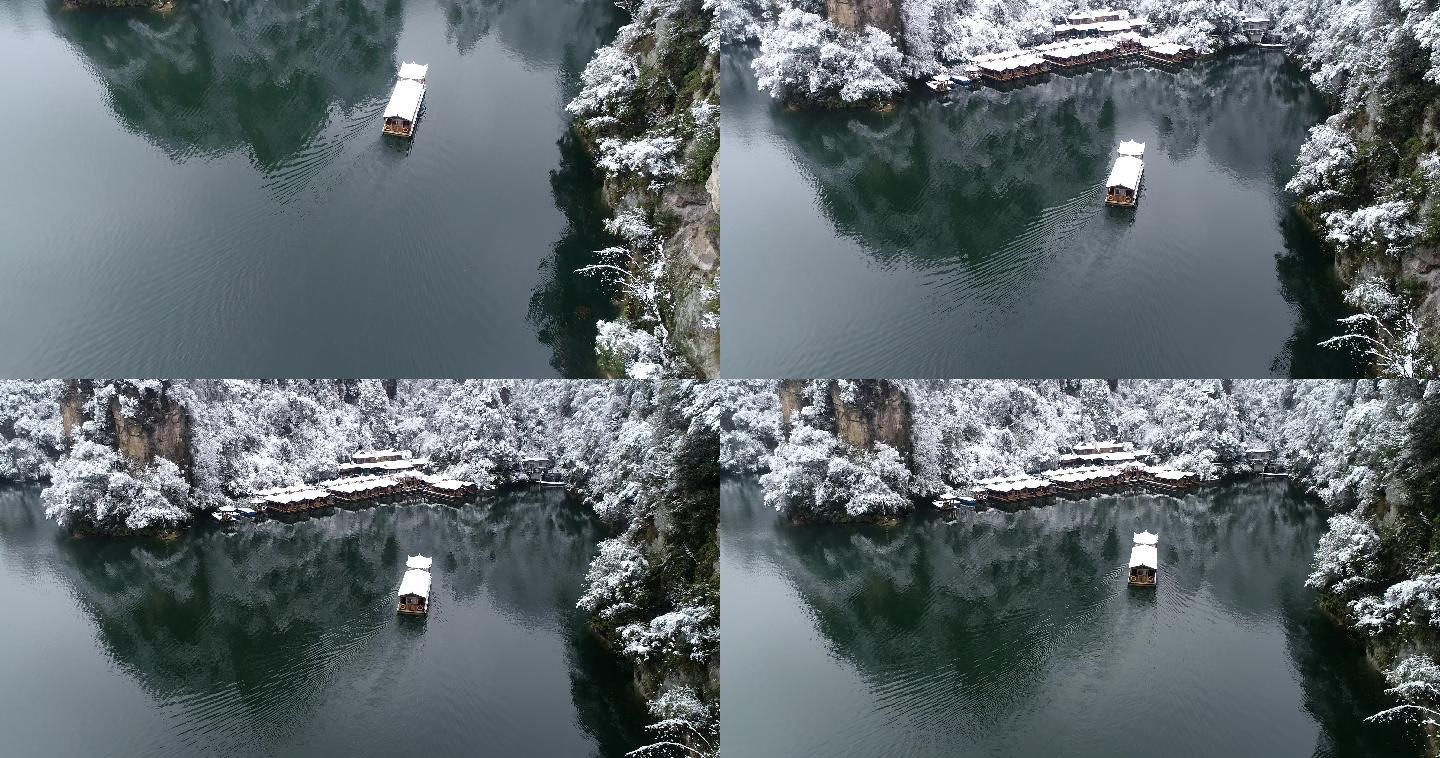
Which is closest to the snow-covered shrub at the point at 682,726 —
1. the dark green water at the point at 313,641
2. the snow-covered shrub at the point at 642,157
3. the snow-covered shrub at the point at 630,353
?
the dark green water at the point at 313,641

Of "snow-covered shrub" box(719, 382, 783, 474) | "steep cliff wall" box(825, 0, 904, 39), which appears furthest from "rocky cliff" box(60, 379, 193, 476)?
"steep cliff wall" box(825, 0, 904, 39)

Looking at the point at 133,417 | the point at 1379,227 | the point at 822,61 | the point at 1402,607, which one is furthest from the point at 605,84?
the point at 1402,607

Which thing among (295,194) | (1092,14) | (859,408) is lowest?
(859,408)

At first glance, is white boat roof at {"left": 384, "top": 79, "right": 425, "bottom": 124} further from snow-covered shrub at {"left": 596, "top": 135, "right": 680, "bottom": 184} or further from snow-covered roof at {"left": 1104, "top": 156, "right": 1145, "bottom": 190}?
snow-covered roof at {"left": 1104, "top": 156, "right": 1145, "bottom": 190}

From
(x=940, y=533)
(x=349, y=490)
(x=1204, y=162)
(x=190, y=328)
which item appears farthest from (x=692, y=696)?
(x=1204, y=162)

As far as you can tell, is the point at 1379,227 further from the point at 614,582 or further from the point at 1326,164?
the point at 614,582

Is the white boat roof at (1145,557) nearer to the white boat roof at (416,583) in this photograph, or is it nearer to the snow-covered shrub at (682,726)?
the snow-covered shrub at (682,726)

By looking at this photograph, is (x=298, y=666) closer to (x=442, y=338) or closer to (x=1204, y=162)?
(x=442, y=338)
